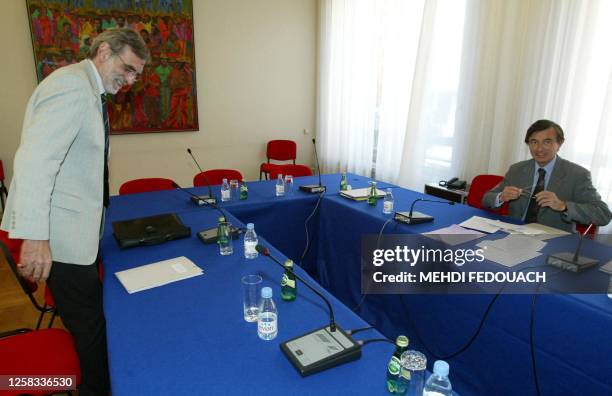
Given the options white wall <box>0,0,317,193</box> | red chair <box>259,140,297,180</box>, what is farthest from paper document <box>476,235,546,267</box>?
white wall <box>0,0,317,193</box>

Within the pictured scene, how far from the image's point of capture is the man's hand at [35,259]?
1.26 meters

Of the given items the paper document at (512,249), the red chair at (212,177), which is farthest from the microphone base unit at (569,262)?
the red chair at (212,177)

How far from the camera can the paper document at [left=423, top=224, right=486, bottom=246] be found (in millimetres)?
1886

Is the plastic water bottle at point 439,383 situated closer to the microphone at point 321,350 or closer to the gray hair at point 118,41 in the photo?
the microphone at point 321,350

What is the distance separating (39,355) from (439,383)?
139 cm

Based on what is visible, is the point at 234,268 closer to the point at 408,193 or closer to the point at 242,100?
the point at 408,193

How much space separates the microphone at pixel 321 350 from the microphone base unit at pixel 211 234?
0.86 meters

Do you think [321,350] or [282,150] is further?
[282,150]

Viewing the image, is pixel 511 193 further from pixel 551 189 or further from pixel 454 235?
pixel 454 235

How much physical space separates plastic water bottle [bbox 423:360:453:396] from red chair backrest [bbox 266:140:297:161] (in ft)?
14.4

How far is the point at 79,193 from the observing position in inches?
55.3

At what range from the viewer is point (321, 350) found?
1.02 metres

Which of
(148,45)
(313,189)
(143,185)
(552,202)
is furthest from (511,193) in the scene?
(148,45)

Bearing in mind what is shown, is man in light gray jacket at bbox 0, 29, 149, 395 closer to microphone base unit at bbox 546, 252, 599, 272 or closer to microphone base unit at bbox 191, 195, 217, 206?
microphone base unit at bbox 191, 195, 217, 206
